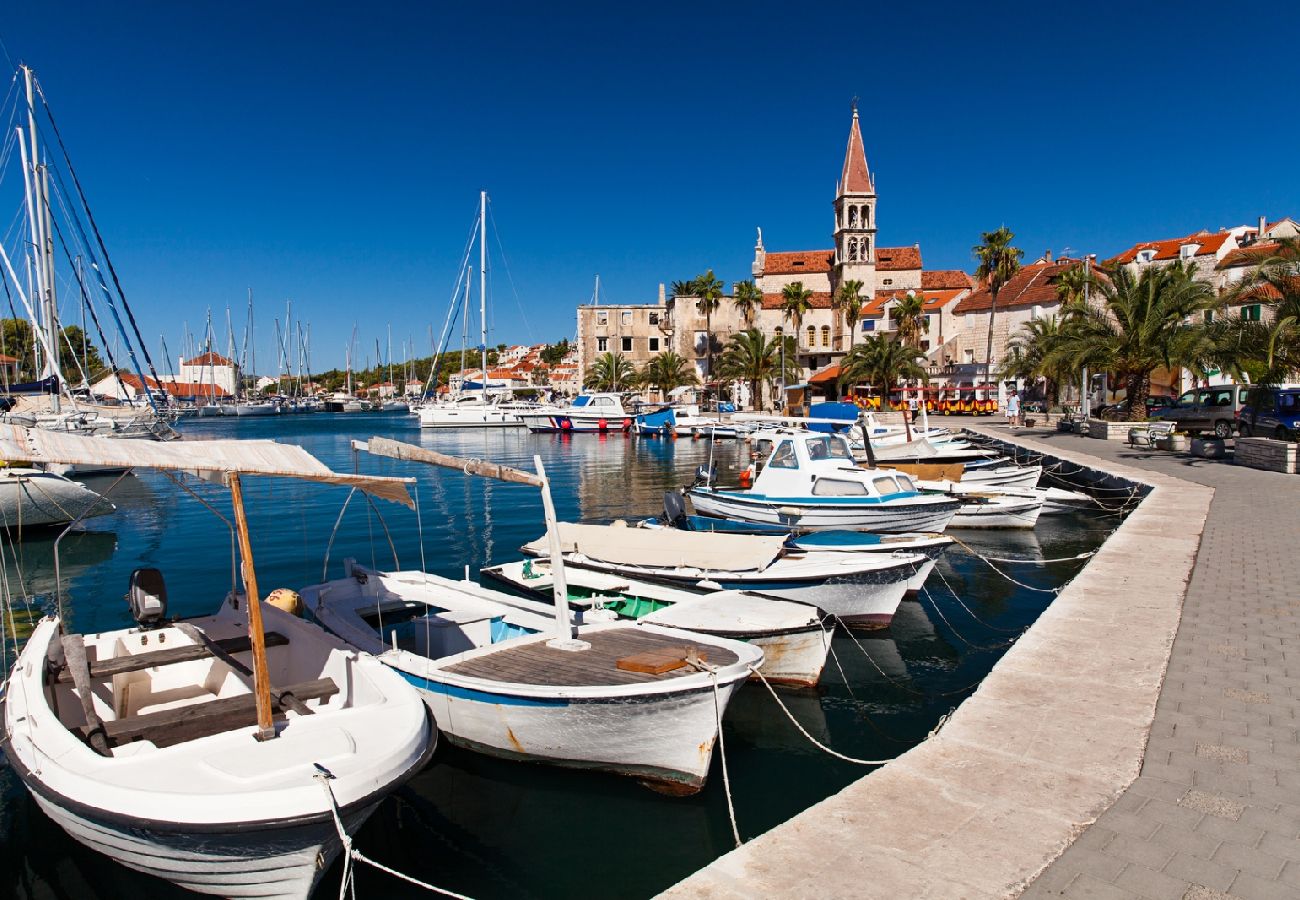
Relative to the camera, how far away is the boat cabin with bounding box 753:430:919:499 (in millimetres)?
17984

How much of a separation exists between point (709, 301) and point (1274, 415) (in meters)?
60.3

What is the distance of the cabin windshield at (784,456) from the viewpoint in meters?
18.7

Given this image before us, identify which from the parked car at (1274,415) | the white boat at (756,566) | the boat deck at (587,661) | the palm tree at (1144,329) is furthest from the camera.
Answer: the palm tree at (1144,329)

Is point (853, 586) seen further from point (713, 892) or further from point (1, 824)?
point (1, 824)

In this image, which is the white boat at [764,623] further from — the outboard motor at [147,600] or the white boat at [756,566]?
the outboard motor at [147,600]

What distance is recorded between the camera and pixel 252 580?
6387 mm

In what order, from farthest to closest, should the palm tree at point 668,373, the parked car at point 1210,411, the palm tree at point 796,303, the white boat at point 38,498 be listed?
the palm tree at point 668,373
the palm tree at point 796,303
the parked car at point 1210,411
the white boat at point 38,498

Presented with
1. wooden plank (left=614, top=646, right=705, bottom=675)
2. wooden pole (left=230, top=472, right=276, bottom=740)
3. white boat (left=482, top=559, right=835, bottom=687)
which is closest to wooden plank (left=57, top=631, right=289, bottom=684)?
wooden pole (left=230, top=472, right=276, bottom=740)

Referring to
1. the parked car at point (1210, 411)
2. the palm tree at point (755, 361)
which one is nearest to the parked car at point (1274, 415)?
the parked car at point (1210, 411)

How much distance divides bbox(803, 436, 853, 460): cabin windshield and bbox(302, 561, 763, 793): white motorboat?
10232mm

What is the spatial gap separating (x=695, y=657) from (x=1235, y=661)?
5.34 m

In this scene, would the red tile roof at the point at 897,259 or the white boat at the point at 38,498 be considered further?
the red tile roof at the point at 897,259

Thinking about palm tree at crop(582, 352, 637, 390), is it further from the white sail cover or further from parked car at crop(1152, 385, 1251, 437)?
the white sail cover

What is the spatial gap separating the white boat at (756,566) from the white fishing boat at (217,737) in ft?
18.6
